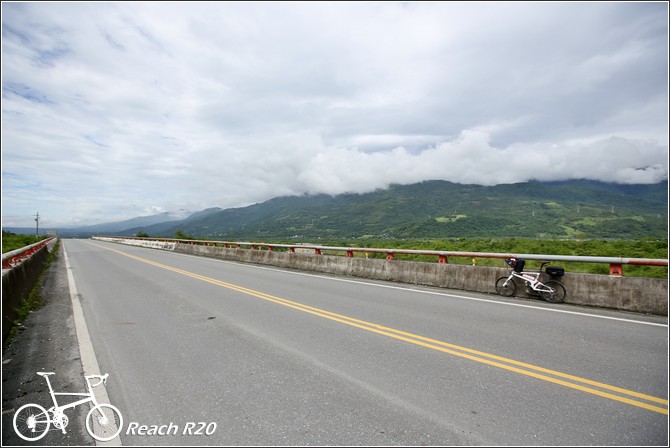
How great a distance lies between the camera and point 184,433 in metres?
3.30

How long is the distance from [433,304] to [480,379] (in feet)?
14.1

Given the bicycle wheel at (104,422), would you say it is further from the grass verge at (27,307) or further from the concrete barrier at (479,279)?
the concrete barrier at (479,279)

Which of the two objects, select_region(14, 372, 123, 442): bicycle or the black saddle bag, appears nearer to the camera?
select_region(14, 372, 123, 442): bicycle

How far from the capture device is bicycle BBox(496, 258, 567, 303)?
8680 millimetres

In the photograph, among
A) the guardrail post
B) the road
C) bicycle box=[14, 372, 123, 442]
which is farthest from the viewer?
the guardrail post

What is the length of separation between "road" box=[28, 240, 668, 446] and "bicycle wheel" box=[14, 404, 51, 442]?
70cm

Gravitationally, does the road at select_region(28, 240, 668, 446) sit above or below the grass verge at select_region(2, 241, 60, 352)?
above

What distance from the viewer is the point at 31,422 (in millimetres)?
3561

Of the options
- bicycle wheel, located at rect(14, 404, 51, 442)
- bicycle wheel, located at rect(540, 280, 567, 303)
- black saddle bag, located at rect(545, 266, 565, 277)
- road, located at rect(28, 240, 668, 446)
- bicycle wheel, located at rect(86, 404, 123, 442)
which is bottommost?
bicycle wheel, located at rect(14, 404, 51, 442)

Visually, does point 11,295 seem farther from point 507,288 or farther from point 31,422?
point 507,288

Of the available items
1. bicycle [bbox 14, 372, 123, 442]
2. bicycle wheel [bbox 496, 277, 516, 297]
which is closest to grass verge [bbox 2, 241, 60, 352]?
bicycle [bbox 14, 372, 123, 442]

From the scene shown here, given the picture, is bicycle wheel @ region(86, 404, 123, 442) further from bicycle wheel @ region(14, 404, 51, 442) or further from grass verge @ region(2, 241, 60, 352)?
grass verge @ region(2, 241, 60, 352)

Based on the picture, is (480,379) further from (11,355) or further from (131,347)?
(11,355)

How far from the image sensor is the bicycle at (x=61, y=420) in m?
3.36
